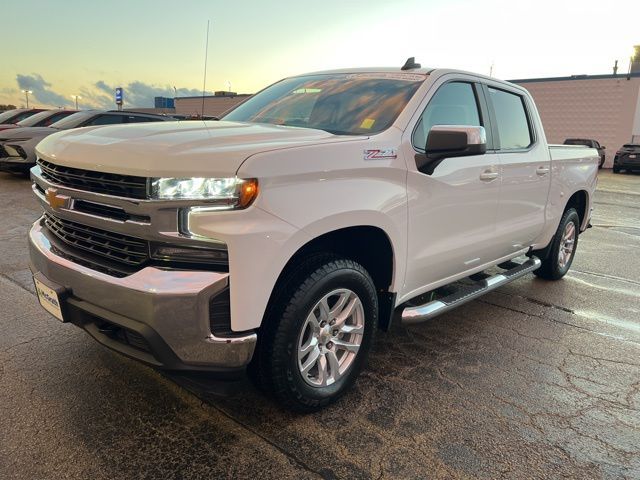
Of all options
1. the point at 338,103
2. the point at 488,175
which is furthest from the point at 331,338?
the point at 488,175

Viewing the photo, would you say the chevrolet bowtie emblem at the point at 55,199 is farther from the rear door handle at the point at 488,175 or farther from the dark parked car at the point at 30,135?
the dark parked car at the point at 30,135

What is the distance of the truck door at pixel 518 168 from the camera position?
167 inches

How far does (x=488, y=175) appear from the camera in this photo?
12.7 feet

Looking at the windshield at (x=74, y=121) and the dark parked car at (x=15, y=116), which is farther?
the dark parked car at (x=15, y=116)

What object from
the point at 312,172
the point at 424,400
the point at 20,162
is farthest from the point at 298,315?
the point at 20,162

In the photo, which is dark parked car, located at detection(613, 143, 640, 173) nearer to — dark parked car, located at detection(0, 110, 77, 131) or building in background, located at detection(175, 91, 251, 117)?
dark parked car, located at detection(0, 110, 77, 131)

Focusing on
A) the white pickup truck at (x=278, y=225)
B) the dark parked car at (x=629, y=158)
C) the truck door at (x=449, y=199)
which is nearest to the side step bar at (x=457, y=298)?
the white pickup truck at (x=278, y=225)

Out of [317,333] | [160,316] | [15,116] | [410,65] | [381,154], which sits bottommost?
[317,333]

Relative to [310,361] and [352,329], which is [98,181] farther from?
[352,329]

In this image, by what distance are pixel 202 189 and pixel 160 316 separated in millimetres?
578

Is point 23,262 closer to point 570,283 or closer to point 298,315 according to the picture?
point 298,315

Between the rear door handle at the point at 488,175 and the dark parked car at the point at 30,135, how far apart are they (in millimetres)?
9135

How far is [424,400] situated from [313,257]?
1.14 meters

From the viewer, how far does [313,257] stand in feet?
8.98
